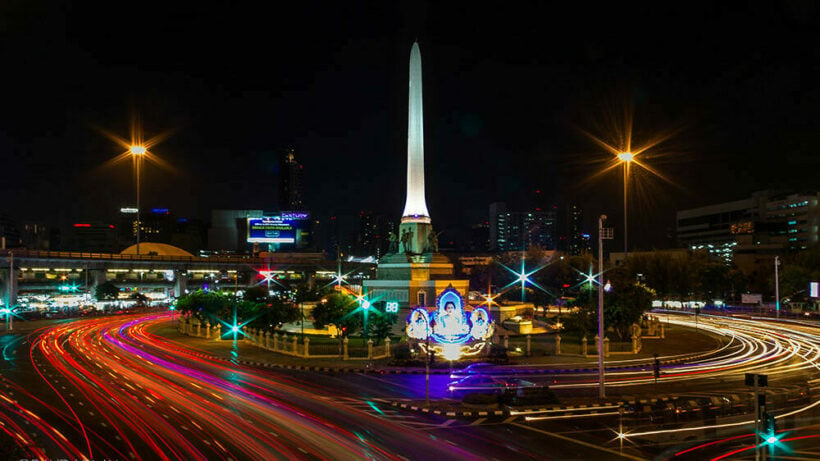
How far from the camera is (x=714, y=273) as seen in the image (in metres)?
84.4

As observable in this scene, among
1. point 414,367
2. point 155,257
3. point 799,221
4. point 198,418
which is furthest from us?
point 799,221

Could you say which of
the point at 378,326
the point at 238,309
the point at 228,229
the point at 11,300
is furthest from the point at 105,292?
the point at 228,229

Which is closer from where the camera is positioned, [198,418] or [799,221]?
[198,418]

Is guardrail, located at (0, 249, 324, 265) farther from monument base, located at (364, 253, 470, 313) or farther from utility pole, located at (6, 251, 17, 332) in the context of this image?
monument base, located at (364, 253, 470, 313)

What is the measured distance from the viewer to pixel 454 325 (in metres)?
37.3

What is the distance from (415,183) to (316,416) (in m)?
41.0

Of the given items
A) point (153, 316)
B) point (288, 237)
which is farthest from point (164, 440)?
point (288, 237)

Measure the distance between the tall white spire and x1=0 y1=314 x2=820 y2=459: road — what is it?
28.9 m

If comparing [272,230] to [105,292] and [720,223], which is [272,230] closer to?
[105,292]

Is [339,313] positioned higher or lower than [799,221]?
lower

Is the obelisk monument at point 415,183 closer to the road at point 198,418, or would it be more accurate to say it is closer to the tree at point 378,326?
the tree at point 378,326

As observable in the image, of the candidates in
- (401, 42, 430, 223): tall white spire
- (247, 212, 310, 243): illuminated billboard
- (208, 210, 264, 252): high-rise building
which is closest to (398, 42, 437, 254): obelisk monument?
(401, 42, 430, 223): tall white spire

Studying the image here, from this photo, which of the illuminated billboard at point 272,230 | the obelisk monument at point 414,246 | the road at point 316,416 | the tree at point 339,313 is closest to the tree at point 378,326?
the tree at point 339,313

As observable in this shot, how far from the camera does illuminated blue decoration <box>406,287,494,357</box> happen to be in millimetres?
37250
